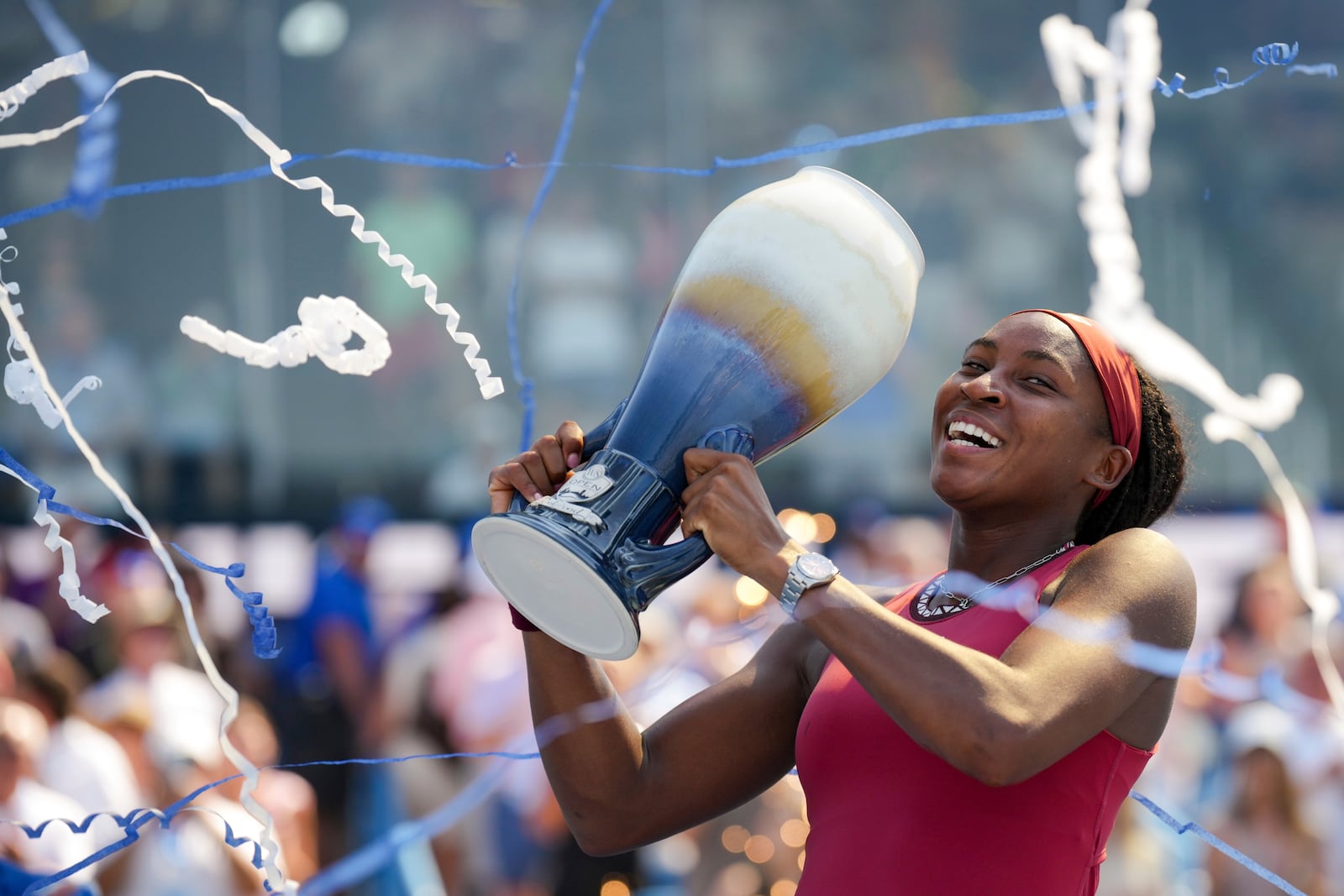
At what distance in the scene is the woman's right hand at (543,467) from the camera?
1336mm

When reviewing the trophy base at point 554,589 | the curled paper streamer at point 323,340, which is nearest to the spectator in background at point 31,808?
the curled paper streamer at point 323,340

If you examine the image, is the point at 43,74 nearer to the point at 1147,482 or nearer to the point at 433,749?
the point at 1147,482

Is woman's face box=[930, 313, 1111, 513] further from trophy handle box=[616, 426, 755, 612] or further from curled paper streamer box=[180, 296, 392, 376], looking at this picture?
curled paper streamer box=[180, 296, 392, 376]

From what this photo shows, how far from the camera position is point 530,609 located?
1276mm

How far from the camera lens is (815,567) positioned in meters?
1.15

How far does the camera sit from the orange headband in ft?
4.50

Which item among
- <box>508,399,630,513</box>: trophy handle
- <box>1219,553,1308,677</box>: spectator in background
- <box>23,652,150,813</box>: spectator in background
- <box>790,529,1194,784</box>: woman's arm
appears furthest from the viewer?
<box>1219,553,1308,677</box>: spectator in background

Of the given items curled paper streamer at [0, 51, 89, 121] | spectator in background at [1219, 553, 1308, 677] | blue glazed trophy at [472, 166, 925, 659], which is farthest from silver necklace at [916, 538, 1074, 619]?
spectator in background at [1219, 553, 1308, 677]

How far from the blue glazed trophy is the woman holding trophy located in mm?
36

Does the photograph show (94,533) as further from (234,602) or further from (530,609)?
(530,609)

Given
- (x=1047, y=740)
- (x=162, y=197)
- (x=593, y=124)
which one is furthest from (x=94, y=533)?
(x=1047, y=740)

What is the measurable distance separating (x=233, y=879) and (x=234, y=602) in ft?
4.30

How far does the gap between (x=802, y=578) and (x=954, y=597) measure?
32cm

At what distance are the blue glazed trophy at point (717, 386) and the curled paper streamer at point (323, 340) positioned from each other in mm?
342
